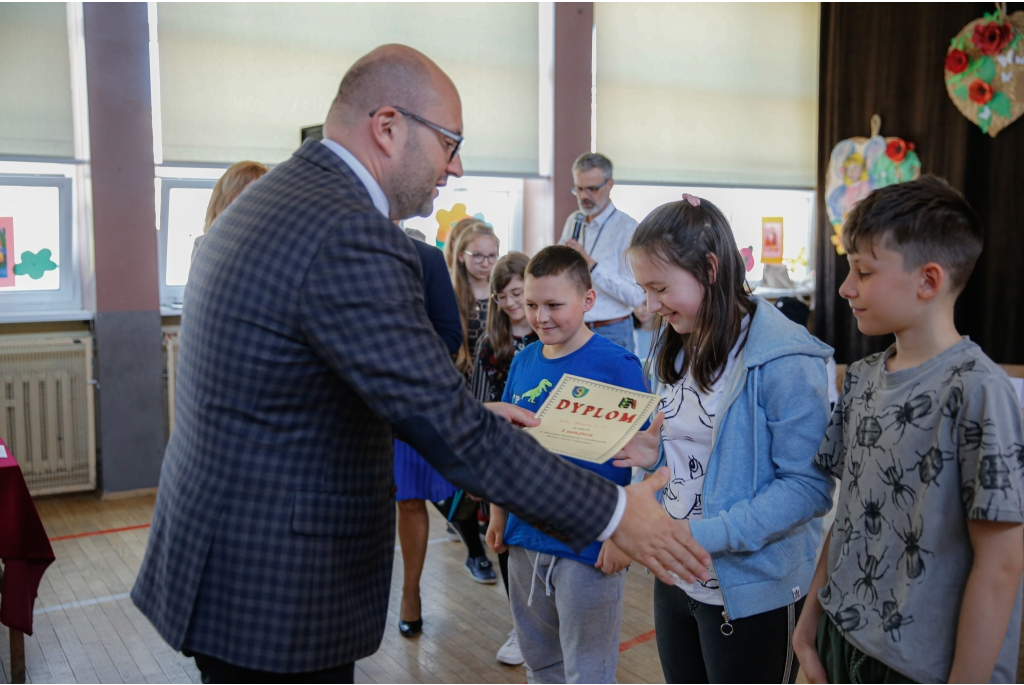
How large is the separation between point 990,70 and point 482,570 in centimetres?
500

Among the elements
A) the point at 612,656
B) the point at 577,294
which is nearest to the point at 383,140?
the point at 577,294

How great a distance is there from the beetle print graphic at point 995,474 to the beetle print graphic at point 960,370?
0.39 feet

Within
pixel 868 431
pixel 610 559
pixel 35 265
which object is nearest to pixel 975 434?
pixel 868 431

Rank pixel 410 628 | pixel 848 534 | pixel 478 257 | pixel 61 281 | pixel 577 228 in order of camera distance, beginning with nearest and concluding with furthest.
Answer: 1. pixel 848 534
2. pixel 410 628
3. pixel 478 257
4. pixel 577 228
5. pixel 61 281

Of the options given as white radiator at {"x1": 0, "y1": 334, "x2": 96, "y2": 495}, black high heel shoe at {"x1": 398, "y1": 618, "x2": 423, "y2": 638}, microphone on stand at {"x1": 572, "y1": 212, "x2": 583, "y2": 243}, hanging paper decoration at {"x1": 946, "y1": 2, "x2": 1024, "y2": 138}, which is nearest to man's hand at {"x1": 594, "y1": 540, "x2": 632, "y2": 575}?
black high heel shoe at {"x1": 398, "y1": 618, "x2": 423, "y2": 638}

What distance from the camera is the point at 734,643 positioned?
1442 mm

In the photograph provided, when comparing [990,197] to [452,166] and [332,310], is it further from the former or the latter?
[332,310]

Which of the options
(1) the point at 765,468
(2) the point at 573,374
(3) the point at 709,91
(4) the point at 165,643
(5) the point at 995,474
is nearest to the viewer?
(5) the point at 995,474

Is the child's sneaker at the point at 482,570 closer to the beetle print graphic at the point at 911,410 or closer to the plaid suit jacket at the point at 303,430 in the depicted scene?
the plaid suit jacket at the point at 303,430

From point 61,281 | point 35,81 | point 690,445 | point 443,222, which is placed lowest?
point 690,445

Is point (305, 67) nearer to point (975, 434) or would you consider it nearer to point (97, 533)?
point (97, 533)

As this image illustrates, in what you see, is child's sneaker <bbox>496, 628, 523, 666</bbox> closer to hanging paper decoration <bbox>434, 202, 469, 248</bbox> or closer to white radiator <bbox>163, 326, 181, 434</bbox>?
white radiator <bbox>163, 326, 181, 434</bbox>

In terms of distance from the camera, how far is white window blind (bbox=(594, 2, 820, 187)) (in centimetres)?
614

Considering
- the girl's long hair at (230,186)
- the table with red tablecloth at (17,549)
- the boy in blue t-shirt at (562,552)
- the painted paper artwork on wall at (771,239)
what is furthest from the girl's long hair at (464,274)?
the painted paper artwork on wall at (771,239)
